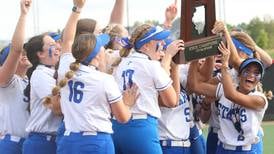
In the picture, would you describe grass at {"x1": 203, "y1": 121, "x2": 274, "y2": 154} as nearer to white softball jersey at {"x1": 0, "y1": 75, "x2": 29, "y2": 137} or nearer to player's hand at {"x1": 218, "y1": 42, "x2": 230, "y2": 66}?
player's hand at {"x1": 218, "y1": 42, "x2": 230, "y2": 66}

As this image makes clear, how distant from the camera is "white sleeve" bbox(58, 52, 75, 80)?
429 centimetres

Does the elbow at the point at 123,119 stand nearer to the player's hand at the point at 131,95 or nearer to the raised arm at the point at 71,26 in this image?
the player's hand at the point at 131,95

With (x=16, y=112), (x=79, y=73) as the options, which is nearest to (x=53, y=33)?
(x=16, y=112)

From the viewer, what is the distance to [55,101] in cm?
432

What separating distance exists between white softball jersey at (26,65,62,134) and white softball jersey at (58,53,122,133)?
51cm

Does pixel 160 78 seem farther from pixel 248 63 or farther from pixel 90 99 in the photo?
pixel 248 63

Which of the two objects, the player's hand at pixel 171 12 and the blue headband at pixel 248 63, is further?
the player's hand at pixel 171 12

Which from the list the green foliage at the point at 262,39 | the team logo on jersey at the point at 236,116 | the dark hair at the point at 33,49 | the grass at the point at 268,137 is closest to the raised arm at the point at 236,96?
the team logo on jersey at the point at 236,116

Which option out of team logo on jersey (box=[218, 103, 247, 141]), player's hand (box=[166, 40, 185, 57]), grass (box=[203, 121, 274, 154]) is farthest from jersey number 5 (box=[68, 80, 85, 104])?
grass (box=[203, 121, 274, 154])

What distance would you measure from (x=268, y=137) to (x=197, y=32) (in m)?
6.69

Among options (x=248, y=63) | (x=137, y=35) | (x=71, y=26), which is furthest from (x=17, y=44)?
(x=248, y=63)

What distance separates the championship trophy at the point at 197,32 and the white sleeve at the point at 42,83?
989 mm

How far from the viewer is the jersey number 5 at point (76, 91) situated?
398 cm

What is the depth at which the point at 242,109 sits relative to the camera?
466 cm
